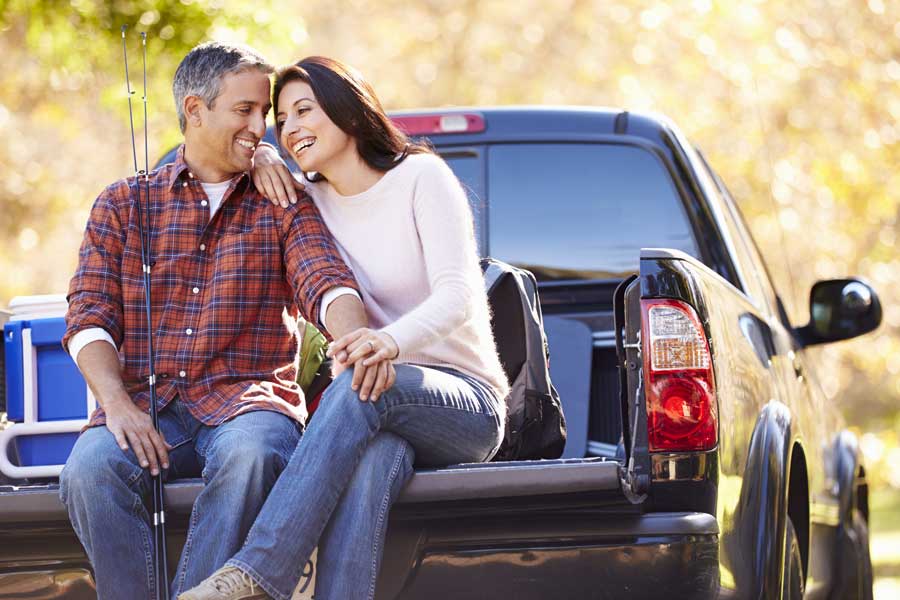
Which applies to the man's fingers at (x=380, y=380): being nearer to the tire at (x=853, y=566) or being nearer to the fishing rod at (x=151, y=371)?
the fishing rod at (x=151, y=371)

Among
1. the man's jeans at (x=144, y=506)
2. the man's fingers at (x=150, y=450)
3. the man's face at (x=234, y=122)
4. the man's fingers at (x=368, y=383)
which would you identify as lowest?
the man's jeans at (x=144, y=506)

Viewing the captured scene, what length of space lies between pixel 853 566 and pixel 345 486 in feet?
9.52

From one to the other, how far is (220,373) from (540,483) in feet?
3.41

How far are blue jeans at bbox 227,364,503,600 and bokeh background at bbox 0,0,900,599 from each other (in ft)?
19.8

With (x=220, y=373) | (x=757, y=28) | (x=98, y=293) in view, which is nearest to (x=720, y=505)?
(x=220, y=373)

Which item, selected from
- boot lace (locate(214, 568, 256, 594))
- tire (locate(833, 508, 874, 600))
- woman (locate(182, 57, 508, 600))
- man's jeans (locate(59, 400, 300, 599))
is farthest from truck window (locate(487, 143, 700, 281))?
boot lace (locate(214, 568, 256, 594))

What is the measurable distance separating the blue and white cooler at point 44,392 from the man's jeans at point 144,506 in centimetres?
55

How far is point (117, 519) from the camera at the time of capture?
3.47 metres

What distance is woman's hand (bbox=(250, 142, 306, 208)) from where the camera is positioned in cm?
401

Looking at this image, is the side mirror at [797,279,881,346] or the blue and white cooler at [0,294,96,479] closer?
the blue and white cooler at [0,294,96,479]

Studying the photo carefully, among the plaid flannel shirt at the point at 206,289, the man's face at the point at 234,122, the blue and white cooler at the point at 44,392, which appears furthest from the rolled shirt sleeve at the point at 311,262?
the blue and white cooler at the point at 44,392

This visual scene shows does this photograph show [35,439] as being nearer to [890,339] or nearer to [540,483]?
[540,483]

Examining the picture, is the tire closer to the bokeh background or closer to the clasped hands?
the clasped hands

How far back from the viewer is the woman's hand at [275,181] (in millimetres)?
4012
